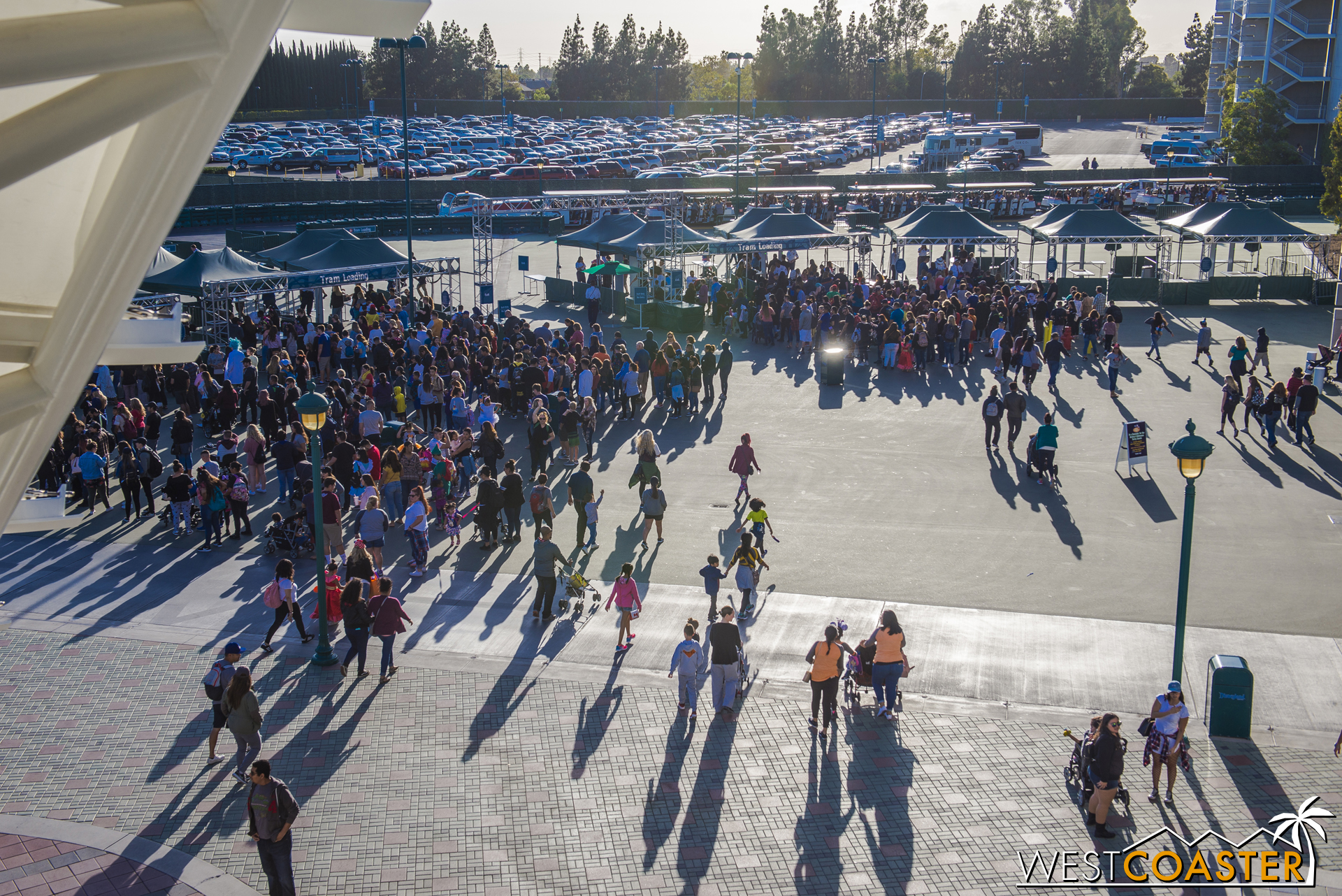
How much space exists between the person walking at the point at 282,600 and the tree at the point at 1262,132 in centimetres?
6940

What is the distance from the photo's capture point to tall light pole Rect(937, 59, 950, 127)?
101031mm

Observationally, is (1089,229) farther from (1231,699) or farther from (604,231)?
(1231,699)

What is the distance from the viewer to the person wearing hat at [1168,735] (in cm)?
905

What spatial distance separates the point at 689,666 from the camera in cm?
1018

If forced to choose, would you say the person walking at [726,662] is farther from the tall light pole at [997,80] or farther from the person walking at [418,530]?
the tall light pole at [997,80]

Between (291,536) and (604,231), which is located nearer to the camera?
(291,536)

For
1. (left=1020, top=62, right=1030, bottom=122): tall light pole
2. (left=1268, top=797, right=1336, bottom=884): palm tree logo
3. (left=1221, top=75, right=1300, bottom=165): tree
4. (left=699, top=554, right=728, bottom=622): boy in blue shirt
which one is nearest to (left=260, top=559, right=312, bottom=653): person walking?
(left=699, top=554, right=728, bottom=622): boy in blue shirt

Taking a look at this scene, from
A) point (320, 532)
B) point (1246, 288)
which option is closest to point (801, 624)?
point (320, 532)

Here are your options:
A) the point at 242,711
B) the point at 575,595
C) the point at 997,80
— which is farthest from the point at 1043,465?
the point at 997,80

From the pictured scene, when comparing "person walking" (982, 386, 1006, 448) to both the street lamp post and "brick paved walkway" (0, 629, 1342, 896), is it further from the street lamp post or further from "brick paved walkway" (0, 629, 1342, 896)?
the street lamp post

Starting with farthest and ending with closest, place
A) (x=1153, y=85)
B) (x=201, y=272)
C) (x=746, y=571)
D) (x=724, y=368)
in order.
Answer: (x=1153, y=85) → (x=201, y=272) → (x=724, y=368) → (x=746, y=571)

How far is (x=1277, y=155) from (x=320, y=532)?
70.0 metres

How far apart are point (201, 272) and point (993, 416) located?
18.0m

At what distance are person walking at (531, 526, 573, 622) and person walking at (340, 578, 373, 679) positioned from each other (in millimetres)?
2013
